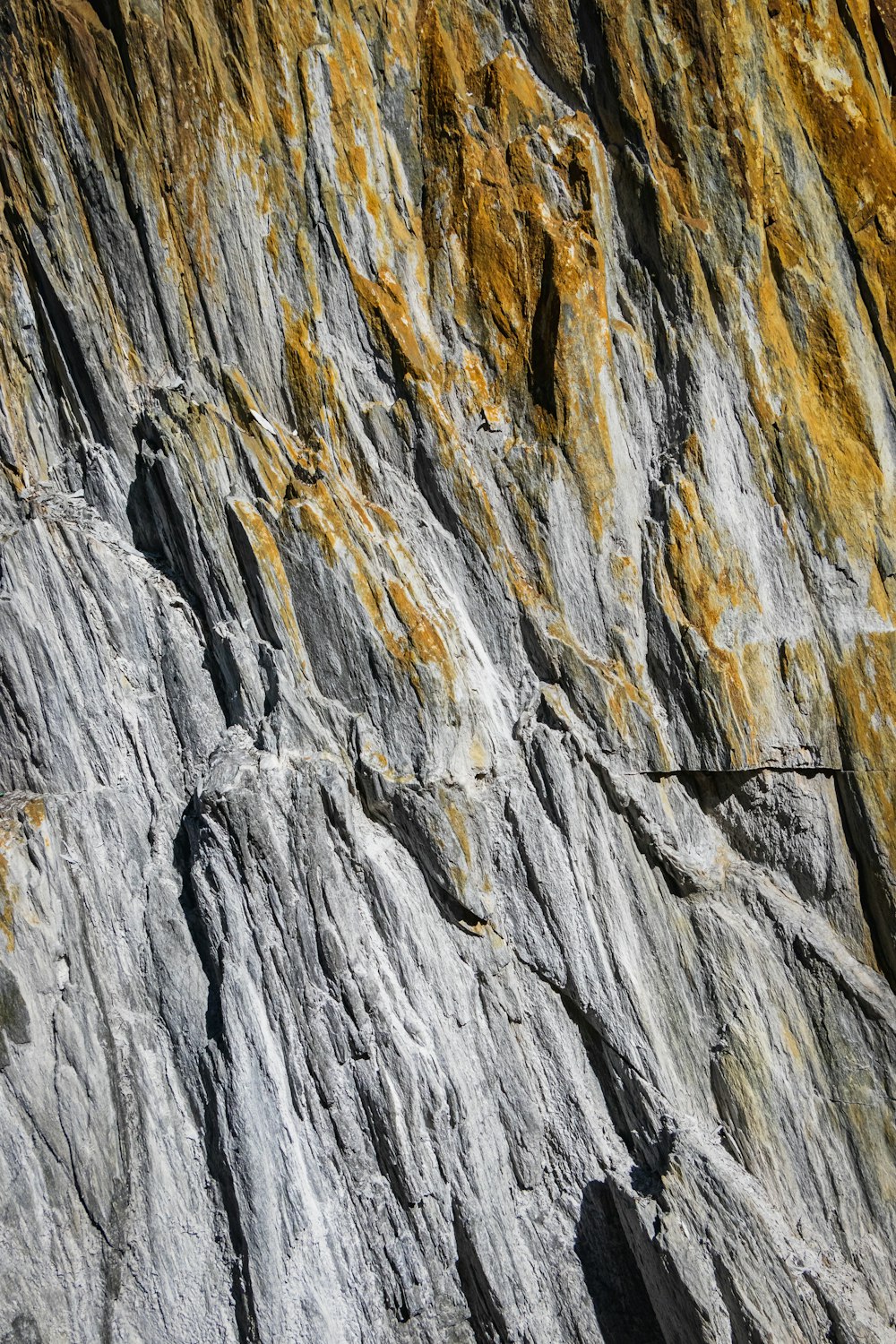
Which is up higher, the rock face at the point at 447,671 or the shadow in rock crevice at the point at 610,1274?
the rock face at the point at 447,671

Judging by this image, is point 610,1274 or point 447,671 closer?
point 610,1274

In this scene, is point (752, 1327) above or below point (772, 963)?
below

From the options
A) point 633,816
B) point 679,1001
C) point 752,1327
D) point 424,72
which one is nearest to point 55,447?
point 424,72

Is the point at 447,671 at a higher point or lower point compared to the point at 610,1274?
higher

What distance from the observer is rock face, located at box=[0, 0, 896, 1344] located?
Answer: 32.3 feet

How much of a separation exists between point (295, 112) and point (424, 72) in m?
1.77

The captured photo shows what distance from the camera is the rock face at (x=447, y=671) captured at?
9852 mm

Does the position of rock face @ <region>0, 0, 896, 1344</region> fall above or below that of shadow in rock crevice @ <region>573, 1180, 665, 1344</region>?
above

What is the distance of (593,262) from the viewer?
1186 centimetres

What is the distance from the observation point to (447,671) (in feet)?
36.1

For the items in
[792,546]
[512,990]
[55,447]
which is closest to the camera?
[512,990]

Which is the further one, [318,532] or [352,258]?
[352,258]

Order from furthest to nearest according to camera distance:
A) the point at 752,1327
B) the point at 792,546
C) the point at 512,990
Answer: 1. the point at 792,546
2. the point at 512,990
3. the point at 752,1327

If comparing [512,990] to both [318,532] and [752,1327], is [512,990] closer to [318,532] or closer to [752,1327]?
[752,1327]
